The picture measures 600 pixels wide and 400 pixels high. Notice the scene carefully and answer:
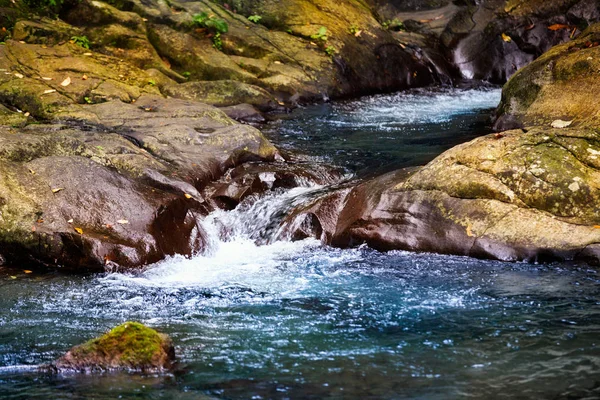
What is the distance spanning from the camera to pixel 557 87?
1165 centimetres

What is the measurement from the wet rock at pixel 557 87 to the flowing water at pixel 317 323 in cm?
Result: 472

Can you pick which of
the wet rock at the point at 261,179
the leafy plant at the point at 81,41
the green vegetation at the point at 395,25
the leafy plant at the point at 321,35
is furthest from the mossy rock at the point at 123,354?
the green vegetation at the point at 395,25

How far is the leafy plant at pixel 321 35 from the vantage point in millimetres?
17923

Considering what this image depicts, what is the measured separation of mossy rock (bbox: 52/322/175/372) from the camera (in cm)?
518

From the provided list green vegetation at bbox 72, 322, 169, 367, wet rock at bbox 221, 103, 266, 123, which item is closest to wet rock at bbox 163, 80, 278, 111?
wet rock at bbox 221, 103, 266, 123

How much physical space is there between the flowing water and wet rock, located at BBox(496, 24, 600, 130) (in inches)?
186

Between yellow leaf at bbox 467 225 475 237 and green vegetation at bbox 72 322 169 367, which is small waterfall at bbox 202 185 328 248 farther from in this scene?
green vegetation at bbox 72 322 169 367

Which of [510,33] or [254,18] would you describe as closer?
[254,18]

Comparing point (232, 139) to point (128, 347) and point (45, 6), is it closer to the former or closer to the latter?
point (128, 347)

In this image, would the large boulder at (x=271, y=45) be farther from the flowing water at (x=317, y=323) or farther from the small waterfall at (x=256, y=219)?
the flowing water at (x=317, y=323)

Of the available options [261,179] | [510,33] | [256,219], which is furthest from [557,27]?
[256,219]

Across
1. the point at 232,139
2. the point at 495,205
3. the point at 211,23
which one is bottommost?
the point at 495,205

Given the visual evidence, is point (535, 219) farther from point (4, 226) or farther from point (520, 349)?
point (4, 226)

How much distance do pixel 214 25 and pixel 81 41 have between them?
3.33m
